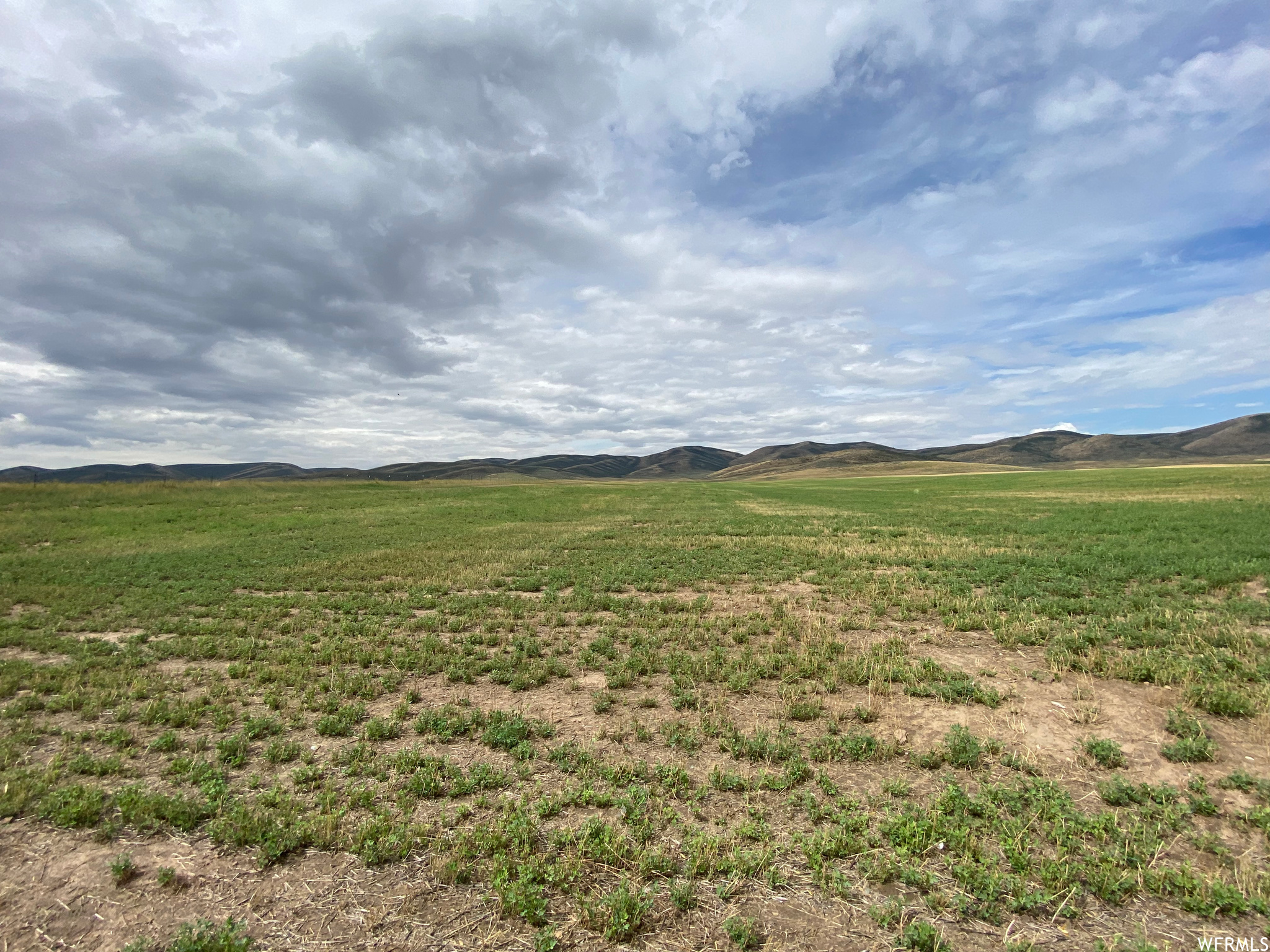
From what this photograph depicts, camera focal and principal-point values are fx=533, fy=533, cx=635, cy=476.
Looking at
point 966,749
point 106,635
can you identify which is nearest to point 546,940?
point 966,749

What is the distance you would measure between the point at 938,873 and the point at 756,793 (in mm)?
1884

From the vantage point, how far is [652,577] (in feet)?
60.3

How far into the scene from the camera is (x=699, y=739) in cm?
739

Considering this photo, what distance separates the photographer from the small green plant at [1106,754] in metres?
6.56

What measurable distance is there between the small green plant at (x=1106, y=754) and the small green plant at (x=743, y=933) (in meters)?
5.28

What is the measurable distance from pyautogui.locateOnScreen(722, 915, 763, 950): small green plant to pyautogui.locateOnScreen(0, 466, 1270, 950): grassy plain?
24 millimetres

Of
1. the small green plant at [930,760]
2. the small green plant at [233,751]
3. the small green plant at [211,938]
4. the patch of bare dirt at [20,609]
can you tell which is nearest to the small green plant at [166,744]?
the small green plant at [233,751]

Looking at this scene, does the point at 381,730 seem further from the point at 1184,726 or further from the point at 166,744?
the point at 1184,726

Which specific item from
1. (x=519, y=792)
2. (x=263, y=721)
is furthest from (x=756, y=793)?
(x=263, y=721)

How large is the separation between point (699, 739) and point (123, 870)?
6.09 meters

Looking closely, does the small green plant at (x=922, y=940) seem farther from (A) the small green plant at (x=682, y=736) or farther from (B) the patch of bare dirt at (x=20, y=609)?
(B) the patch of bare dirt at (x=20, y=609)

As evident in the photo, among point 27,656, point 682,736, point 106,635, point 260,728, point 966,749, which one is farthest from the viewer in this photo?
point 106,635

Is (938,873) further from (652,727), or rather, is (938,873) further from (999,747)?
(652,727)

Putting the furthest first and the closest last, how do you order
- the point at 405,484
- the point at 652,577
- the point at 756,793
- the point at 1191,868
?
1. the point at 405,484
2. the point at 652,577
3. the point at 756,793
4. the point at 1191,868
